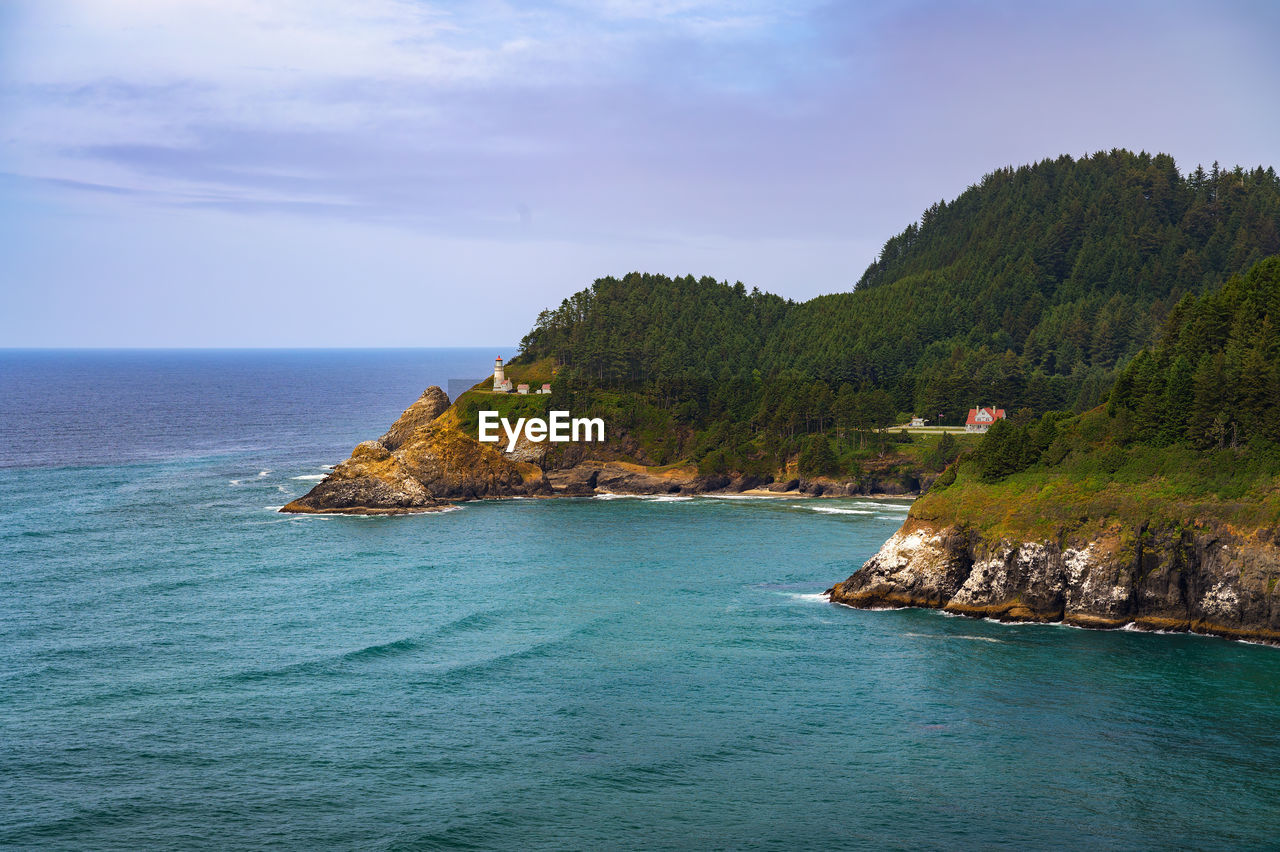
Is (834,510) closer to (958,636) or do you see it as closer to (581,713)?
(958,636)

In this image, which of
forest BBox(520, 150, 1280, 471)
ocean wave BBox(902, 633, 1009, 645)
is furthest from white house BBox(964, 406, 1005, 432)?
ocean wave BBox(902, 633, 1009, 645)

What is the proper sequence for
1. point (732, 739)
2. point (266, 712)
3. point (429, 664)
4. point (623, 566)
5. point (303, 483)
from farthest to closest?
1. point (303, 483)
2. point (623, 566)
3. point (429, 664)
4. point (266, 712)
5. point (732, 739)

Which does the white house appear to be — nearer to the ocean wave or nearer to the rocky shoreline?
the rocky shoreline

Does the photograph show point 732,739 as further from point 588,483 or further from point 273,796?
point 588,483

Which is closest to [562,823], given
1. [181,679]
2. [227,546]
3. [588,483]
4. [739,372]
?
[181,679]

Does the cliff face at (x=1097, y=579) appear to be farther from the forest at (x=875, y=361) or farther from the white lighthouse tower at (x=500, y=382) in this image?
the white lighthouse tower at (x=500, y=382)

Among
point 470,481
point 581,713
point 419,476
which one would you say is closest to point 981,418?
point 470,481
